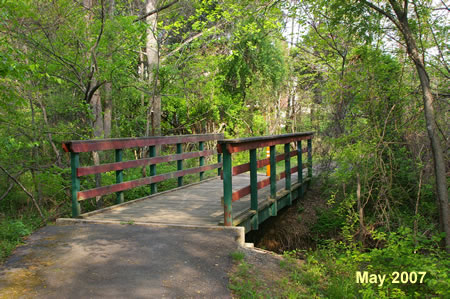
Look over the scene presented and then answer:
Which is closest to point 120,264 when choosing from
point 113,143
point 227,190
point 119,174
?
point 227,190

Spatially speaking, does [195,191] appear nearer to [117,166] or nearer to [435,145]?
[117,166]

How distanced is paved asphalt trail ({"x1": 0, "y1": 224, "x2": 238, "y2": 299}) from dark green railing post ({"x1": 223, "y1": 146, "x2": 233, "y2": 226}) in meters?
0.27

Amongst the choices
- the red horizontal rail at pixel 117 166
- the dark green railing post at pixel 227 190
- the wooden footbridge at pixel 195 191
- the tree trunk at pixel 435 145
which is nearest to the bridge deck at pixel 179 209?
the wooden footbridge at pixel 195 191

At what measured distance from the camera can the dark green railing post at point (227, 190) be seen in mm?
5188

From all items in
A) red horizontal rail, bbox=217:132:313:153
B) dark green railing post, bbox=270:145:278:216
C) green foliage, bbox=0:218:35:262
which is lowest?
green foliage, bbox=0:218:35:262

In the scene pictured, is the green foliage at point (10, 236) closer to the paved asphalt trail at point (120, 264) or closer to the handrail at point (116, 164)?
the paved asphalt trail at point (120, 264)

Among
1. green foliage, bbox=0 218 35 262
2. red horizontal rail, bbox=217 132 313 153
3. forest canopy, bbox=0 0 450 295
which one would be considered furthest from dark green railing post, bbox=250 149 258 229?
green foliage, bbox=0 218 35 262

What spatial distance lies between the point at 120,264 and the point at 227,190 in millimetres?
1806

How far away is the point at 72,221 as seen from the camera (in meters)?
5.57

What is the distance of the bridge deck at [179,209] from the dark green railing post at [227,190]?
0.84 ft

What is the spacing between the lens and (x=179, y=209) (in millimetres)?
6434

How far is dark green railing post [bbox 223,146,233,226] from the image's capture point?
5.19 m

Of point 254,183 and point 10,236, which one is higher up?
point 254,183

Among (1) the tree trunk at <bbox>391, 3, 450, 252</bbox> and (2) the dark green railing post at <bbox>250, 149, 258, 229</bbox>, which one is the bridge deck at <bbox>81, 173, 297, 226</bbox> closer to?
(2) the dark green railing post at <bbox>250, 149, 258, 229</bbox>
